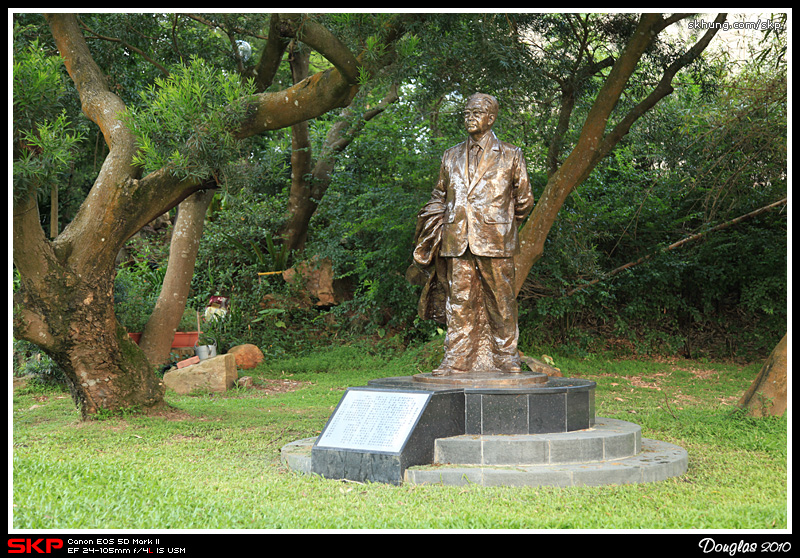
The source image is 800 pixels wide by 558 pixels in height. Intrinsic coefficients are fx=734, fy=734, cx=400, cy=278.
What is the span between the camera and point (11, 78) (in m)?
4.98

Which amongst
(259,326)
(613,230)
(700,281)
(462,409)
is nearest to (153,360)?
(259,326)

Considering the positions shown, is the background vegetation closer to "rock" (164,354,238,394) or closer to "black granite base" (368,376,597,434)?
"rock" (164,354,238,394)

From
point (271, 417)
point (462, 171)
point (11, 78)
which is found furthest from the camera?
point (271, 417)

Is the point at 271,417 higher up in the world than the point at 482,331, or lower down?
lower down

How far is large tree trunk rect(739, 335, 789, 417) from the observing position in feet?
21.5

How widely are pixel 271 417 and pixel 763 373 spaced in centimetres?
469

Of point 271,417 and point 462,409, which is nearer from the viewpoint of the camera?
point 462,409

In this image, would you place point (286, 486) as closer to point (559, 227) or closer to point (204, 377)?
point (204, 377)

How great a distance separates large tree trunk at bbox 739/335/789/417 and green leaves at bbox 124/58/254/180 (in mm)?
5193

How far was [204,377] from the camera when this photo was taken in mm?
9383

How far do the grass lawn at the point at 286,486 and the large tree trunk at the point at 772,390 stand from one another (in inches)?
7.4

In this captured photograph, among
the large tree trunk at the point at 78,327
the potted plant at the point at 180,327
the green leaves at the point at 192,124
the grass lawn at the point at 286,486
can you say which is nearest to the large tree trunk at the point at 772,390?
the grass lawn at the point at 286,486

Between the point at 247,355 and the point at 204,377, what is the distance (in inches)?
70.6

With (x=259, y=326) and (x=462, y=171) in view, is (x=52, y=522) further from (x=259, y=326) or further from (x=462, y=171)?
(x=259, y=326)
